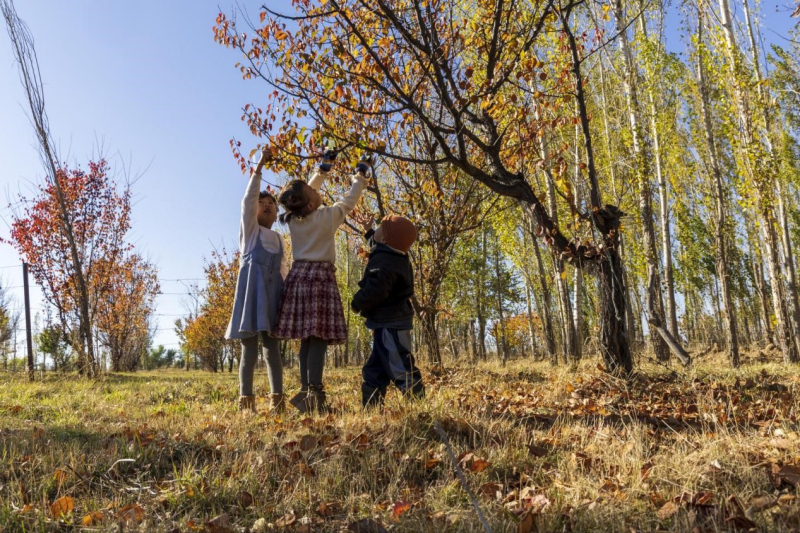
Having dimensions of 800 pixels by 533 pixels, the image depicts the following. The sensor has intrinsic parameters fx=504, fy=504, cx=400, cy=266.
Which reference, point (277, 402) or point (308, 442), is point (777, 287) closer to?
point (277, 402)

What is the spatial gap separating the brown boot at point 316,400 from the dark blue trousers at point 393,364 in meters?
0.35

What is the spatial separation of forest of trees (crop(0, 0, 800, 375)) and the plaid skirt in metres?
1.12

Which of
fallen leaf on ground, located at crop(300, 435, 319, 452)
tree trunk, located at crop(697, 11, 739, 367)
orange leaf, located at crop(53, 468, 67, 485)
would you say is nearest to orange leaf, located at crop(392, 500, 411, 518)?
fallen leaf on ground, located at crop(300, 435, 319, 452)

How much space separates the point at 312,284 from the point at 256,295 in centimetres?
46

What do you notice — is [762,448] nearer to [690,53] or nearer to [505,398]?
[505,398]

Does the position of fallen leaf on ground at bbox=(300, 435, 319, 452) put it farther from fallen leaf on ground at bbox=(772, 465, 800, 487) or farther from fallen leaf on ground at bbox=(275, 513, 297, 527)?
fallen leaf on ground at bbox=(772, 465, 800, 487)

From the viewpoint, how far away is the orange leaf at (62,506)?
1.76 metres

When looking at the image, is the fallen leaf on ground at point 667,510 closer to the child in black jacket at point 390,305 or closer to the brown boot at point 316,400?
the child in black jacket at point 390,305

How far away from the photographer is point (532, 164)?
5.27m

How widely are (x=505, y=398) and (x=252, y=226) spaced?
95.0 inches

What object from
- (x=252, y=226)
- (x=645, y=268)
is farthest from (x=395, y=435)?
(x=645, y=268)

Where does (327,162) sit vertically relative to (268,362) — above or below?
above

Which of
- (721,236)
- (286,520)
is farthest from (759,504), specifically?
(721,236)

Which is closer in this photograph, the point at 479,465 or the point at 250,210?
the point at 479,465
